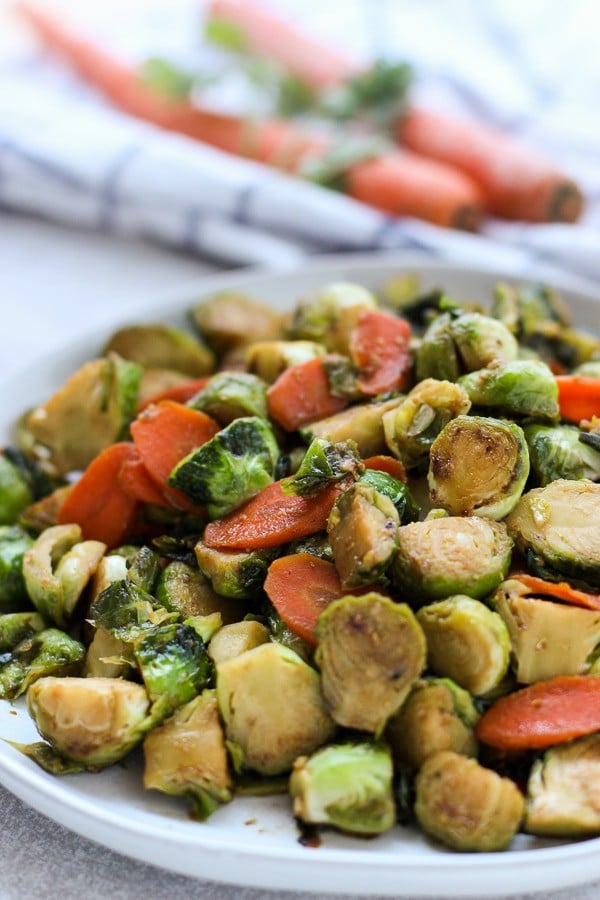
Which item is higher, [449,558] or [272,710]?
[449,558]

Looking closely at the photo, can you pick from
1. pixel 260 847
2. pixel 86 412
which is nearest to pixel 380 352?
pixel 86 412

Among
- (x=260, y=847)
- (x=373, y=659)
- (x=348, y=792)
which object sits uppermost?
(x=373, y=659)

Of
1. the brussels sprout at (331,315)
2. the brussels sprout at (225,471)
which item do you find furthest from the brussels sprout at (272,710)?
the brussels sprout at (331,315)

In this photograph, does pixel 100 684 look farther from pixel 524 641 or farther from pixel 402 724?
pixel 524 641

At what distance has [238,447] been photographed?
2.98 meters

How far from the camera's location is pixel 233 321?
4.05 meters

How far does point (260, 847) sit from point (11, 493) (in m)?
1.69

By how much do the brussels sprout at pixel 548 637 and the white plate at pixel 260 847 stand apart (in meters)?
0.39

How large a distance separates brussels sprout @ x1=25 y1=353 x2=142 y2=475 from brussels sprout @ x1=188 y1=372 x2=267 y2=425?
331 millimetres

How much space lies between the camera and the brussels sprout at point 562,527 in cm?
259

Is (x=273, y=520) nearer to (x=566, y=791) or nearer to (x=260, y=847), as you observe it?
(x=260, y=847)

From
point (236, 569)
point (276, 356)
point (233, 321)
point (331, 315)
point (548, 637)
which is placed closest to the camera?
point (548, 637)

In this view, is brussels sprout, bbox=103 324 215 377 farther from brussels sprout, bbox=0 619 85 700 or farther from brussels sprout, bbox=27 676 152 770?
brussels sprout, bbox=27 676 152 770

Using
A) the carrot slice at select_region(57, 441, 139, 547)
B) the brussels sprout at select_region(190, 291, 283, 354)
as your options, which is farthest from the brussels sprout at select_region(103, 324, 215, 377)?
the carrot slice at select_region(57, 441, 139, 547)
